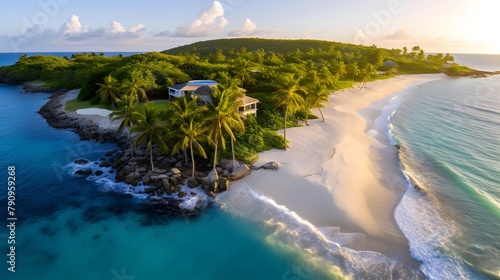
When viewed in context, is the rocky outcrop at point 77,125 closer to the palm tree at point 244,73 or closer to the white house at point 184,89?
the white house at point 184,89

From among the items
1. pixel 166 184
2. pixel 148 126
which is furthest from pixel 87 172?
pixel 166 184

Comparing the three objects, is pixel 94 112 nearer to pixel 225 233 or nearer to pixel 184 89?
pixel 184 89

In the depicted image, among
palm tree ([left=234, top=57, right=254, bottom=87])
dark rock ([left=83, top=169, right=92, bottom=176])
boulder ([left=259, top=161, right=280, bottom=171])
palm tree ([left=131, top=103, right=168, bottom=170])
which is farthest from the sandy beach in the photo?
palm tree ([left=234, top=57, right=254, bottom=87])

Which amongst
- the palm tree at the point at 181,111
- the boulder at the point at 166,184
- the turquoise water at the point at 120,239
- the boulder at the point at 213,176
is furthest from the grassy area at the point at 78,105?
the boulder at the point at 213,176

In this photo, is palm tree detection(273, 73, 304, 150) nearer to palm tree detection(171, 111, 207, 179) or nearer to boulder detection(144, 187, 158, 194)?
palm tree detection(171, 111, 207, 179)

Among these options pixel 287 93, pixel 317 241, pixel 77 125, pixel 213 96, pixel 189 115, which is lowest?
pixel 317 241
